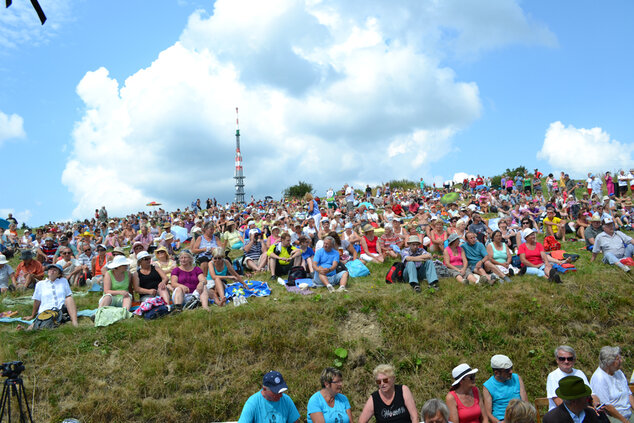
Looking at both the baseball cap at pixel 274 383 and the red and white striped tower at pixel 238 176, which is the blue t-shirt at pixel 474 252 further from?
the red and white striped tower at pixel 238 176

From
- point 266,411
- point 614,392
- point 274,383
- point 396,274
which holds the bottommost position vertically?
point 614,392

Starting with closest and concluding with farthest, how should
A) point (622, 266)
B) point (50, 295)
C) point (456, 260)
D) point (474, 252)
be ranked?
1. point (50, 295)
2. point (622, 266)
3. point (456, 260)
4. point (474, 252)

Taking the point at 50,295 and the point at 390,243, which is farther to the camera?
the point at 390,243

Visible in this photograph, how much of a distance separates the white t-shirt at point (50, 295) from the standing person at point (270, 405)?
5.11 m

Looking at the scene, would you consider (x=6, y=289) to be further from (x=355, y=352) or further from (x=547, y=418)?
(x=547, y=418)

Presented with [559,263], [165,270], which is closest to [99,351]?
[165,270]

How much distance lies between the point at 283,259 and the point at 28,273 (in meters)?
7.21

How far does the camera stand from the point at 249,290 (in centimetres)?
966

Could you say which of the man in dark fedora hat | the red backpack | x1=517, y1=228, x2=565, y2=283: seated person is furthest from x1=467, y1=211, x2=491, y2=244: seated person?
the man in dark fedora hat

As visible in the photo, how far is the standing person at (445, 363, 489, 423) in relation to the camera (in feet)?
19.1

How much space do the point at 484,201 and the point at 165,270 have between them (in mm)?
16722

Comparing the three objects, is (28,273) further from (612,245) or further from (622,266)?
(612,245)

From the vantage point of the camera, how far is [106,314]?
8.28m

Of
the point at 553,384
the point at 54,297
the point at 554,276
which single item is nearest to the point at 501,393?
the point at 553,384
